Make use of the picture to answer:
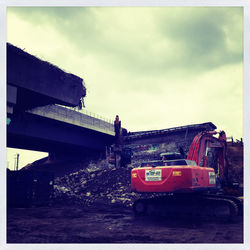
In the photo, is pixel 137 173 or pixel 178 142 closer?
pixel 137 173

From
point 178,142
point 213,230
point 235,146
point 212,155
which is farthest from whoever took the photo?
point 235,146

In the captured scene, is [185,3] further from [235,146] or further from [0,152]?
[235,146]

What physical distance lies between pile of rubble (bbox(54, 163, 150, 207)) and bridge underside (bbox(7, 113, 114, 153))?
3938 millimetres

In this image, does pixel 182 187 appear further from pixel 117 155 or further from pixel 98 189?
pixel 117 155

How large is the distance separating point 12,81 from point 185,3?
9.04 metres

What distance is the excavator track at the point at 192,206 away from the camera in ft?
34.9

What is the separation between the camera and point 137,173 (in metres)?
11.5

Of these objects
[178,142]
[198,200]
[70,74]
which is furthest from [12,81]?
[178,142]

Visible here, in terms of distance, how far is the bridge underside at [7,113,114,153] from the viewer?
21763 millimetres

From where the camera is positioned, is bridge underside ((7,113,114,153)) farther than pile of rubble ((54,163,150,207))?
Yes

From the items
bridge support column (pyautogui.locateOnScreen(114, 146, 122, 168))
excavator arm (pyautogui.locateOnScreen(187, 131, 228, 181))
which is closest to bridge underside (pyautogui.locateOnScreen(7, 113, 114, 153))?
bridge support column (pyautogui.locateOnScreen(114, 146, 122, 168))

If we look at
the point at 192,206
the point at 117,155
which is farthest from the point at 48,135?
the point at 192,206

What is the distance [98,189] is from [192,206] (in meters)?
12.0

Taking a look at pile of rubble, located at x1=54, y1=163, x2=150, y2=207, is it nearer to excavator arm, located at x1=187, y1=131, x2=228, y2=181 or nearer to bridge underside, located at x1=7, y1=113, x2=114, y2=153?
bridge underside, located at x1=7, y1=113, x2=114, y2=153
